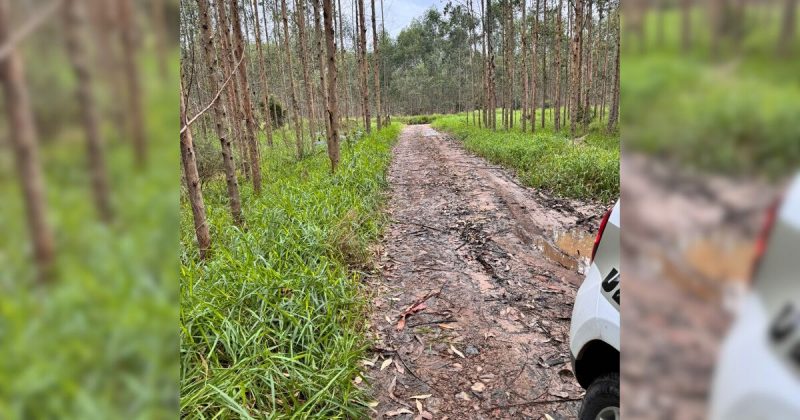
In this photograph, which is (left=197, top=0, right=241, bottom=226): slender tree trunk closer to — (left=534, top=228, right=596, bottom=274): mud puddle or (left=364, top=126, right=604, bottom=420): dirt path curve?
(left=364, top=126, right=604, bottom=420): dirt path curve

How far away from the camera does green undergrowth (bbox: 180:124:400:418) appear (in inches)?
93.6

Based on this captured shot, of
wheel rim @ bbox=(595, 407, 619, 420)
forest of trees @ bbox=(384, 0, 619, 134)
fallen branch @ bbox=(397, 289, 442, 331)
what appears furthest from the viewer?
forest of trees @ bbox=(384, 0, 619, 134)

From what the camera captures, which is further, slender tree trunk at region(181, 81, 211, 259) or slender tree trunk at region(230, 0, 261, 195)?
slender tree trunk at region(230, 0, 261, 195)

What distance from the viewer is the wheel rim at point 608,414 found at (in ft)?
4.29

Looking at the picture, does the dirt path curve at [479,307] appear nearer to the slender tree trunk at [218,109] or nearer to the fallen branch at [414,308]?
the fallen branch at [414,308]

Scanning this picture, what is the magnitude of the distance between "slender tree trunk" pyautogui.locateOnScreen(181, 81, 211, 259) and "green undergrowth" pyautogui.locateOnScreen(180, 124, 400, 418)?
15 centimetres

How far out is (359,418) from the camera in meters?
2.44

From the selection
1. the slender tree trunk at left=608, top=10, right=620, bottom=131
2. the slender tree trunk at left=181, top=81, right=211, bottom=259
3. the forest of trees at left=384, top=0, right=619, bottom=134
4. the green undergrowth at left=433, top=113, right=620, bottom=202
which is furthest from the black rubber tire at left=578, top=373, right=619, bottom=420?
the forest of trees at left=384, top=0, right=619, bottom=134
